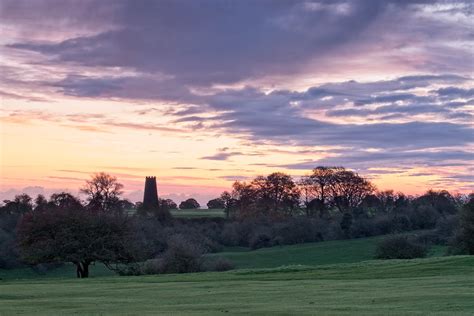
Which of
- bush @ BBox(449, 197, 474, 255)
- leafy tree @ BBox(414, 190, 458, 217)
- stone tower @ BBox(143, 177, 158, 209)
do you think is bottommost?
bush @ BBox(449, 197, 474, 255)

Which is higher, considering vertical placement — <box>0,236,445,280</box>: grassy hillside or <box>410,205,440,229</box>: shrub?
<box>410,205,440,229</box>: shrub

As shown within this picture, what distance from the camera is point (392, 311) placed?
24141mm

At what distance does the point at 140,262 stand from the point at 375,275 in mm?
27365

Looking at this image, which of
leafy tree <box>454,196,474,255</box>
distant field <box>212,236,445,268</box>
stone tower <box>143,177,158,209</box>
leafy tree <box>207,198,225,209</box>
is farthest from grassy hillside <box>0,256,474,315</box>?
leafy tree <box>207,198,225,209</box>

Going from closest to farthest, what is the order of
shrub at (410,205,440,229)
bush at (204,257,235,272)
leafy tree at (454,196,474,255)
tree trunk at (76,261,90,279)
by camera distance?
tree trunk at (76,261,90,279)
bush at (204,257,235,272)
leafy tree at (454,196,474,255)
shrub at (410,205,440,229)

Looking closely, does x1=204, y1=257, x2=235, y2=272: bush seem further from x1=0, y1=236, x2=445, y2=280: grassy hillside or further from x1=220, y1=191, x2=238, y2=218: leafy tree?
x1=220, y1=191, x2=238, y2=218: leafy tree

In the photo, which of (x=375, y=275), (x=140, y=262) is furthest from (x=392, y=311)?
(x=140, y=262)

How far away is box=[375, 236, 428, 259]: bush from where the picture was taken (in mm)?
68250

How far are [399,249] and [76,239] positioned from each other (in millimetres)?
31276

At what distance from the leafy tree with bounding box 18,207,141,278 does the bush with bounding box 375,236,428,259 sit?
80.4ft

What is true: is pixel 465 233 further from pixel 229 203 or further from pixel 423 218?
pixel 229 203

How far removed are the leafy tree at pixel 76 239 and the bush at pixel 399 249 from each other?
80.4 feet

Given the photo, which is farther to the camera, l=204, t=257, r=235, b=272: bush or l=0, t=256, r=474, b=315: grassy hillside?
l=204, t=257, r=235, b=272: bush

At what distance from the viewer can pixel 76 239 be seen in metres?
63.3
